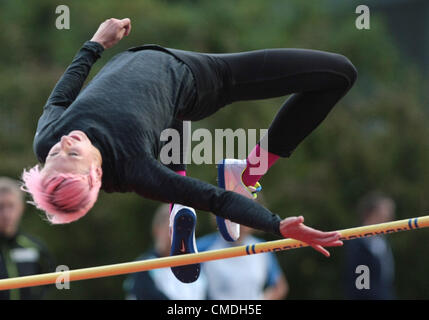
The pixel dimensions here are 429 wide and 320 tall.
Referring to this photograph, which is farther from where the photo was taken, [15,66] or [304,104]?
[15,66]

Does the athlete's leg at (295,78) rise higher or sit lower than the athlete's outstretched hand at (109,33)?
lower

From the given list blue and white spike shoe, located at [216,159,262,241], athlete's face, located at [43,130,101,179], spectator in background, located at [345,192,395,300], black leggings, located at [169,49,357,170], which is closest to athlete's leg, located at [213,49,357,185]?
black leggings, located at [169,49,357,170]

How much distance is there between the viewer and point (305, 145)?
8805mm

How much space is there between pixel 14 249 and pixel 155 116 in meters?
2.53

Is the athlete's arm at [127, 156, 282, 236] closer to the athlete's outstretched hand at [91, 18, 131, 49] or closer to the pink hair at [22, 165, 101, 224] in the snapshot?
the pink hair at [22, 165, 101, 224]

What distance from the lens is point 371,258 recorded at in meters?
7.14

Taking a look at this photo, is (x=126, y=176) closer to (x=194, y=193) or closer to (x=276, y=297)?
(x=194, y=193)

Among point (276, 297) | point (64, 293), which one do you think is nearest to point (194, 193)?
point (276, 297)

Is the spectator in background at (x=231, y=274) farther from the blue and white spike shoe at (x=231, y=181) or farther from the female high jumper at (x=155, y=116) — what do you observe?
the female high jumper at (x=155, y=116)

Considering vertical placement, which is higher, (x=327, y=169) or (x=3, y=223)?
(x=327, y=169)

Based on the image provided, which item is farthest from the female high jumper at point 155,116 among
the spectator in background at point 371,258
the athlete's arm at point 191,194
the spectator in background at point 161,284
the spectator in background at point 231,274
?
the spectator in background at point 371,258

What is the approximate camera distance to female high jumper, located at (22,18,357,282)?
3719 millimetres

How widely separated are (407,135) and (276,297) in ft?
8.49

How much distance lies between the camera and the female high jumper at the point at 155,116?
3.72 metres
